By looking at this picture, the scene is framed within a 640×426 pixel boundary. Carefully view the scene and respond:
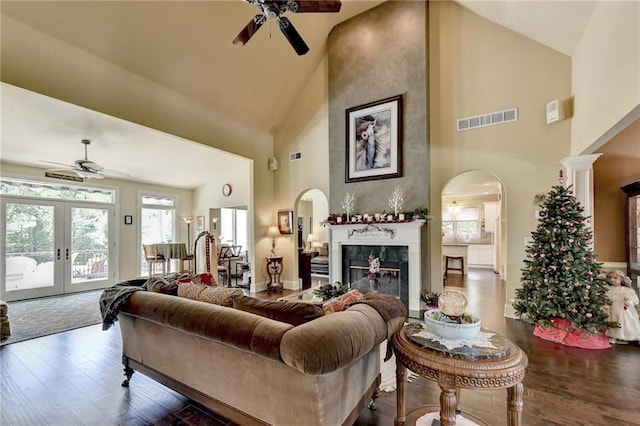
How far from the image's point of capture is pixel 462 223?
34.2 feet

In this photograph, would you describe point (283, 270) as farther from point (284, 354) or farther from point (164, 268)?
point (284, 354)

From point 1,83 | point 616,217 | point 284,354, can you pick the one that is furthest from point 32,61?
point 616,217

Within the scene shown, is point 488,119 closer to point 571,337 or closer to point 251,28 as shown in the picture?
point 571,337

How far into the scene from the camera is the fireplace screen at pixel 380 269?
486cm

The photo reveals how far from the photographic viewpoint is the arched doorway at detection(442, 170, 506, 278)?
8.29 metres

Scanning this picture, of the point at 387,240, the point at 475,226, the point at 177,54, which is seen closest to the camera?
the point at 177,54

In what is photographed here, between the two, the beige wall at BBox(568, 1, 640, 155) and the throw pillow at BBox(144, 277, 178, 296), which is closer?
the beige wall at BBox(568, 1, 640, 155)

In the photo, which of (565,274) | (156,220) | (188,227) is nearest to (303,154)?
(188,227)

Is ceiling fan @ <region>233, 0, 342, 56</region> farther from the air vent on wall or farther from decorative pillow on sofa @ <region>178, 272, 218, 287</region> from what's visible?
the air vent on wall

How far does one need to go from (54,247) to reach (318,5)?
280 inches

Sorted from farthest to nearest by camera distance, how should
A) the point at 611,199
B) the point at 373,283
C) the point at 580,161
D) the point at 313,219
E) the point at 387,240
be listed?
1. the point at 313,219
2. the point at 373,283
3. the point at 387,240
4. the point at 611,199
5. the point at 580,161

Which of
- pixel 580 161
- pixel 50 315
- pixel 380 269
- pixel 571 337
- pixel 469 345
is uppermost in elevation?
pixel 580 161

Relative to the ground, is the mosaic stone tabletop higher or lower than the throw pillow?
lower

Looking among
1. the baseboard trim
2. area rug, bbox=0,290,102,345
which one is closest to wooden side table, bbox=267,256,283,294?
area rug, bbox=0,290,102,345
